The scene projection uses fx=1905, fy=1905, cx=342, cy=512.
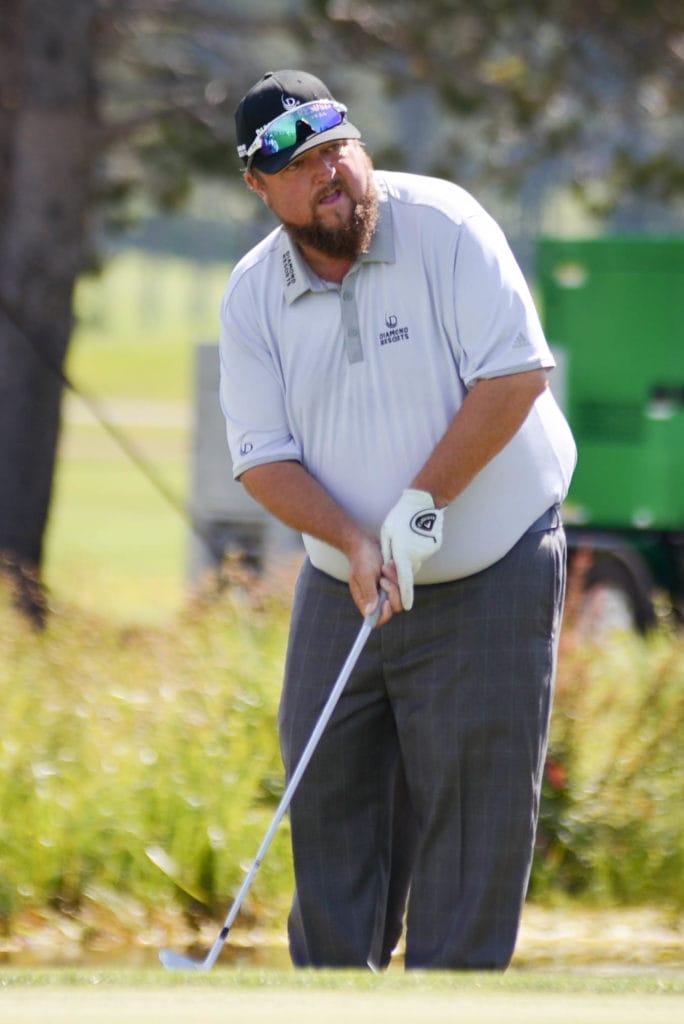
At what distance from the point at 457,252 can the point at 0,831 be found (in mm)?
2416

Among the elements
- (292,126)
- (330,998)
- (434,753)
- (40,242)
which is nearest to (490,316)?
(292,126)

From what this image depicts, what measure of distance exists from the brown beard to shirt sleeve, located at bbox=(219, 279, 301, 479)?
0.24 meters

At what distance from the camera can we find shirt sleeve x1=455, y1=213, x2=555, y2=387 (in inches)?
144

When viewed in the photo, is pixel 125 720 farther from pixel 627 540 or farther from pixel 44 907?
pixel 627 540

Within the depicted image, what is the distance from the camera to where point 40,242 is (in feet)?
32.8

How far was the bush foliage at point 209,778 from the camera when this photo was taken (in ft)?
17.8

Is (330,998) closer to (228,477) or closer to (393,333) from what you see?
(393,333)

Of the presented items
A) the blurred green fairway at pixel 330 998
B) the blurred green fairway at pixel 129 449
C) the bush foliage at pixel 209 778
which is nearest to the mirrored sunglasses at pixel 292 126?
the blurred green fairway at pixel 330 998

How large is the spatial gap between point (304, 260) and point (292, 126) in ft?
0.98

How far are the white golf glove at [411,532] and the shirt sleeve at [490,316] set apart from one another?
0.27m

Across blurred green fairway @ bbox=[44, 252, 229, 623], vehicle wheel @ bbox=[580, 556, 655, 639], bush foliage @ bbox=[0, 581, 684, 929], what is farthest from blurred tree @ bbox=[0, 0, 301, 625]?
bush foliage @ bbox=[0, 581, 684, 929]

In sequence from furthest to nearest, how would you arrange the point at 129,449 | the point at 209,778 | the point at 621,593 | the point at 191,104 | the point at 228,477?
the point at 191,104, the point at 621,593, the point at 228,477, the point at 129,449, the point at 209,778

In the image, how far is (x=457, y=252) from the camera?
373 cm

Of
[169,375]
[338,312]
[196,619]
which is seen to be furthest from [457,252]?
[169,375]
